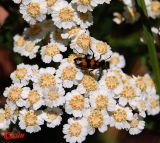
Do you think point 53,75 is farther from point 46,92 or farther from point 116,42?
point 116,42

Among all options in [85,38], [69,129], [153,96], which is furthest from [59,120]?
[153,96]

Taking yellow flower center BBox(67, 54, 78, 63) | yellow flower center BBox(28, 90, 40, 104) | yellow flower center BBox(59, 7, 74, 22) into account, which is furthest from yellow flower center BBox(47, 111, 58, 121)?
yellow flower center BBox(59, 7, 74, 22)

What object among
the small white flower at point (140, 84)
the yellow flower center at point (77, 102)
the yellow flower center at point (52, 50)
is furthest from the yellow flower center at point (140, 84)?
the yellow flower center at point (52, 50)

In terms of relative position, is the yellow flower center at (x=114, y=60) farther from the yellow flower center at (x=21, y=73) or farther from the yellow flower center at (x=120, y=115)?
the yellow flower center at (x=21, y=73)

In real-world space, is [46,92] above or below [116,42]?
above

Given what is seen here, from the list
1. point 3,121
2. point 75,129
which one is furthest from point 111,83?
point 3,121
